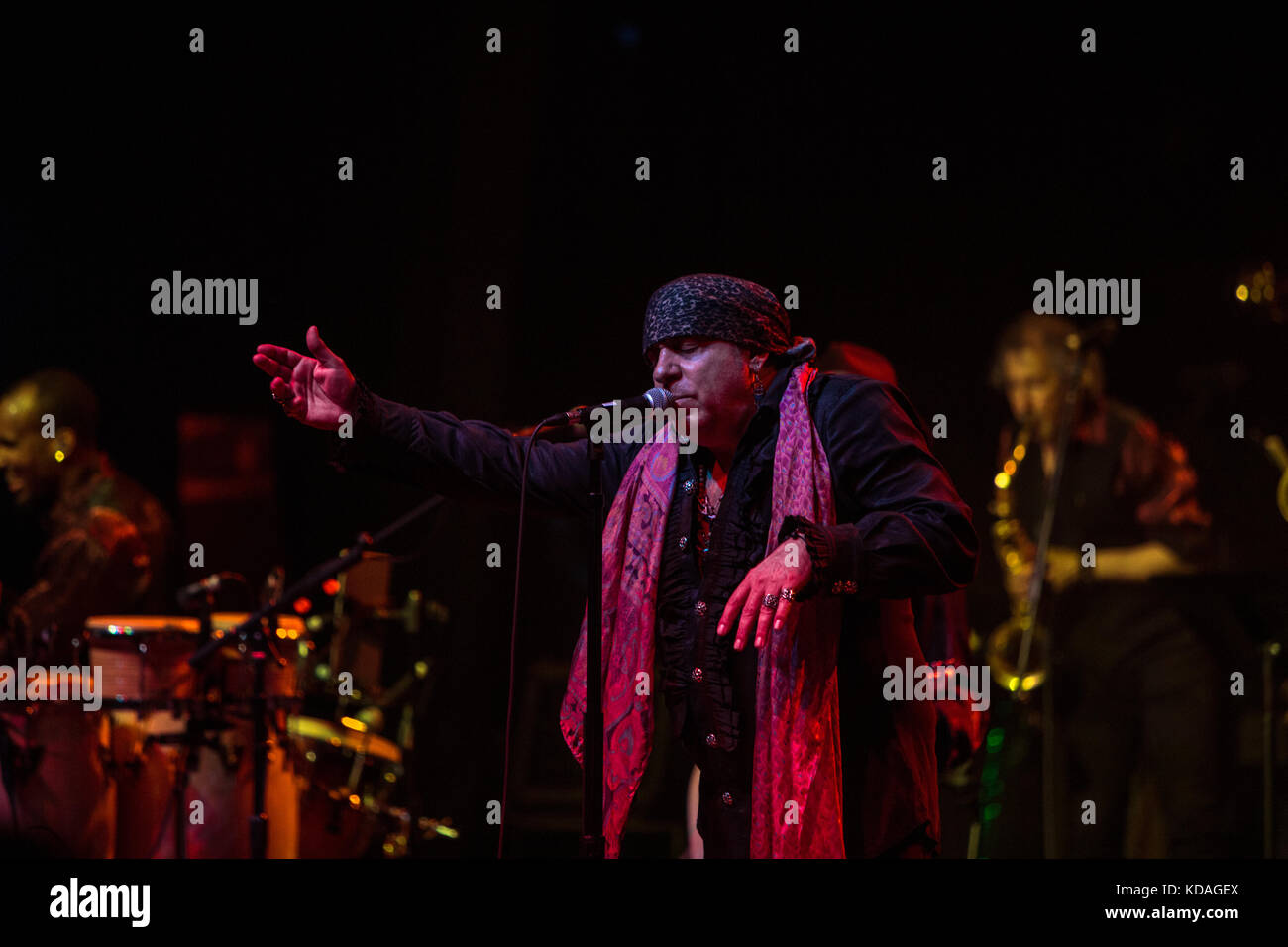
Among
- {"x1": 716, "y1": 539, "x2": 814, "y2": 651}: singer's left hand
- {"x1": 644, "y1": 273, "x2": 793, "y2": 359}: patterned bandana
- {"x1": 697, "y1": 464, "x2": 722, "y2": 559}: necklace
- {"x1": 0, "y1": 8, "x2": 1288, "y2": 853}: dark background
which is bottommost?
{"x1": 716, "y1": 539, "x2": 814, "y2": 651}: singer's left hand

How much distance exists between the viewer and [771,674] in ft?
9.23

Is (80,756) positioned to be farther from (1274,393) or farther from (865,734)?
(1274,393)

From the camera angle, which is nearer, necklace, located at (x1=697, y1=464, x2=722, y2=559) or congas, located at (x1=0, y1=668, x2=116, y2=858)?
necklace, located at (x1=697, y1=464, x2=722, y2=559)

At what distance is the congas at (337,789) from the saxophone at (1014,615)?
9.14 ft

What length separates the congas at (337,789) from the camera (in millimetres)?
5297

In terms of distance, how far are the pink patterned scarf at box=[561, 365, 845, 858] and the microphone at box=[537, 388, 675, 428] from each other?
285 millimetres

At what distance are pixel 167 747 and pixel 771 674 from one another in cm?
317

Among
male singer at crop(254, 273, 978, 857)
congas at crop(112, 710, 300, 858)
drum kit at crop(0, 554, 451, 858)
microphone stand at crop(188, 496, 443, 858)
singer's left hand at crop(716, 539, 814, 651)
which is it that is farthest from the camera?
congas at crop(112, 710, 300, 858)

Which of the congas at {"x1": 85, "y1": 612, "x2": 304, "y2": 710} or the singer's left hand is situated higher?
the singer's left hand

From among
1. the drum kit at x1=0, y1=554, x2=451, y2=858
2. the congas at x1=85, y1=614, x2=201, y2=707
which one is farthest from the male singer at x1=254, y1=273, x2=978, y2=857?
the congas at x1=85, y1=614, x2=201, y2=707

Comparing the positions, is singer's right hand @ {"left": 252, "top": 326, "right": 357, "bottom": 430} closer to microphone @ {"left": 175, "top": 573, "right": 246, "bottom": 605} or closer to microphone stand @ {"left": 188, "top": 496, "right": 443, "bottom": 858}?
microphone stand @ {"left": 188, "top": 496, "right": 443, "bottom": 858}

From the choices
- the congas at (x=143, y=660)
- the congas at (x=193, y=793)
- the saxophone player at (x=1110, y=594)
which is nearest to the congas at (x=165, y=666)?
the congas at (x=143, y=660)

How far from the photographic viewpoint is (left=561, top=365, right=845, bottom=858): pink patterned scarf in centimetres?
275

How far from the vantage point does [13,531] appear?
21.2 feet
